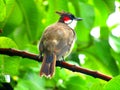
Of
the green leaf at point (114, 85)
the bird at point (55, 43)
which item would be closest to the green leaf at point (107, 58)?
the bird at point (55, 43)

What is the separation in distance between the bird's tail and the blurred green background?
14cm

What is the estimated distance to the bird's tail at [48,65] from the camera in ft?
5.74

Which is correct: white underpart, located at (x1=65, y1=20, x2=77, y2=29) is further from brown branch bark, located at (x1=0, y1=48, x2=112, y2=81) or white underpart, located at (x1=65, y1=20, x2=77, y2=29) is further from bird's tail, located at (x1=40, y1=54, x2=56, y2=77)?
brown branch bark, located at (x1=0, y1=48, x2=112, y2=81)

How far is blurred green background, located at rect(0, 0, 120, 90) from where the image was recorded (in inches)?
81.7

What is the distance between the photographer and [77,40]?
8.47 feet

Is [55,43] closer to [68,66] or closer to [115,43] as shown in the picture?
[115,43]

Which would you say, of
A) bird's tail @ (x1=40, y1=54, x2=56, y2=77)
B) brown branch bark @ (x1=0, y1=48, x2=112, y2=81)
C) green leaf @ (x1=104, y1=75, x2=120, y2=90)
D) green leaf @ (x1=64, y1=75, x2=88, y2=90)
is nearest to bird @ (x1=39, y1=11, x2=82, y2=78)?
bird's tail @ (x1=40, y1=54, x2=56, y2=77)

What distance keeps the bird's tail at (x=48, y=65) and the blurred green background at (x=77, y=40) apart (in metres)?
0.14

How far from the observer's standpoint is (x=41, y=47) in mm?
2104

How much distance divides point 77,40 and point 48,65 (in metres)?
0.74

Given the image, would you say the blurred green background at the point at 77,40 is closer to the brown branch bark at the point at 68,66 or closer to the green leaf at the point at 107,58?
the green leaf at the point at 107,58

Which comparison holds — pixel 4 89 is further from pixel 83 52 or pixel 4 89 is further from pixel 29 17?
pixel 83 52

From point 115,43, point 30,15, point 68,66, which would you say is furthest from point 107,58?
point 68,66

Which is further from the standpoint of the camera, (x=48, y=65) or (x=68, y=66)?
(x=48, y=65)
